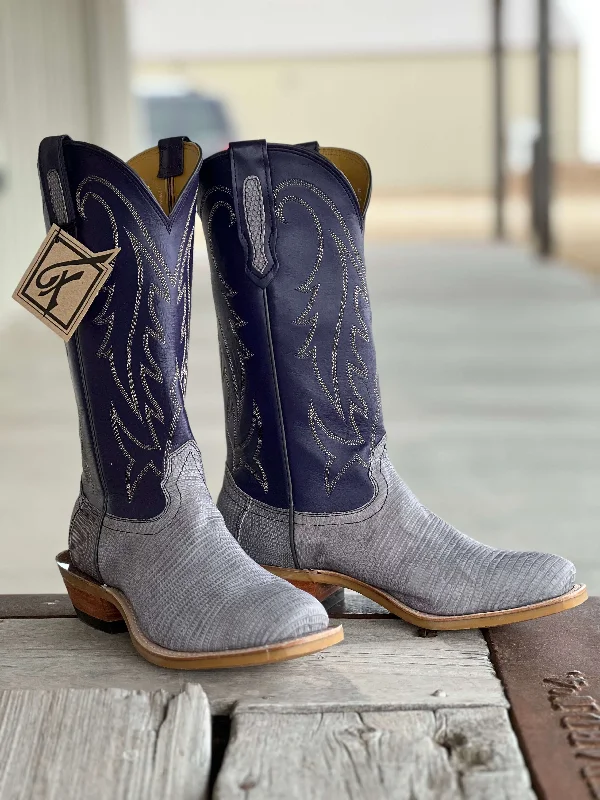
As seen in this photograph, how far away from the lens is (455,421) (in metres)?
3.05

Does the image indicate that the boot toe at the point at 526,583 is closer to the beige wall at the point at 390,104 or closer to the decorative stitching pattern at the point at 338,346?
the decorative stitching pattern at the point at 338,346

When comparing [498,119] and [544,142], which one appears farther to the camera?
[498,119]

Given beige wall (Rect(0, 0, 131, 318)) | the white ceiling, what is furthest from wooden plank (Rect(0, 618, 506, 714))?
the white ceiling

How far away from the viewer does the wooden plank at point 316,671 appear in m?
0.92

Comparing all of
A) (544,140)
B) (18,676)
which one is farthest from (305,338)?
(544,140)

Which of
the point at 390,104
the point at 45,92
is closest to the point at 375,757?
the point at 45,92

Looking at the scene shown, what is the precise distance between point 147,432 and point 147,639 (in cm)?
19

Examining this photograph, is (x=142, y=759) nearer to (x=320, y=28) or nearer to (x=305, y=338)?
(x=305, y=338)

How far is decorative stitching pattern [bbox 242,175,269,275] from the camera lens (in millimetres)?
1036

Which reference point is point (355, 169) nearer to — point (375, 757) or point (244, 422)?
point (244, 422)

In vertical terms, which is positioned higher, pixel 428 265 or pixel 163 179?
pixel 163 179

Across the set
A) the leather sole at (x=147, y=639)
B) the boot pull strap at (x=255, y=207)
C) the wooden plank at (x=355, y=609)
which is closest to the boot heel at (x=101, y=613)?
the leather sole at (x=147, y=639)

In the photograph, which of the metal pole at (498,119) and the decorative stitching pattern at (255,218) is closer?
the decorative stitching pattern at (255,218)

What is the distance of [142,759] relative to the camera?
2.71ft
